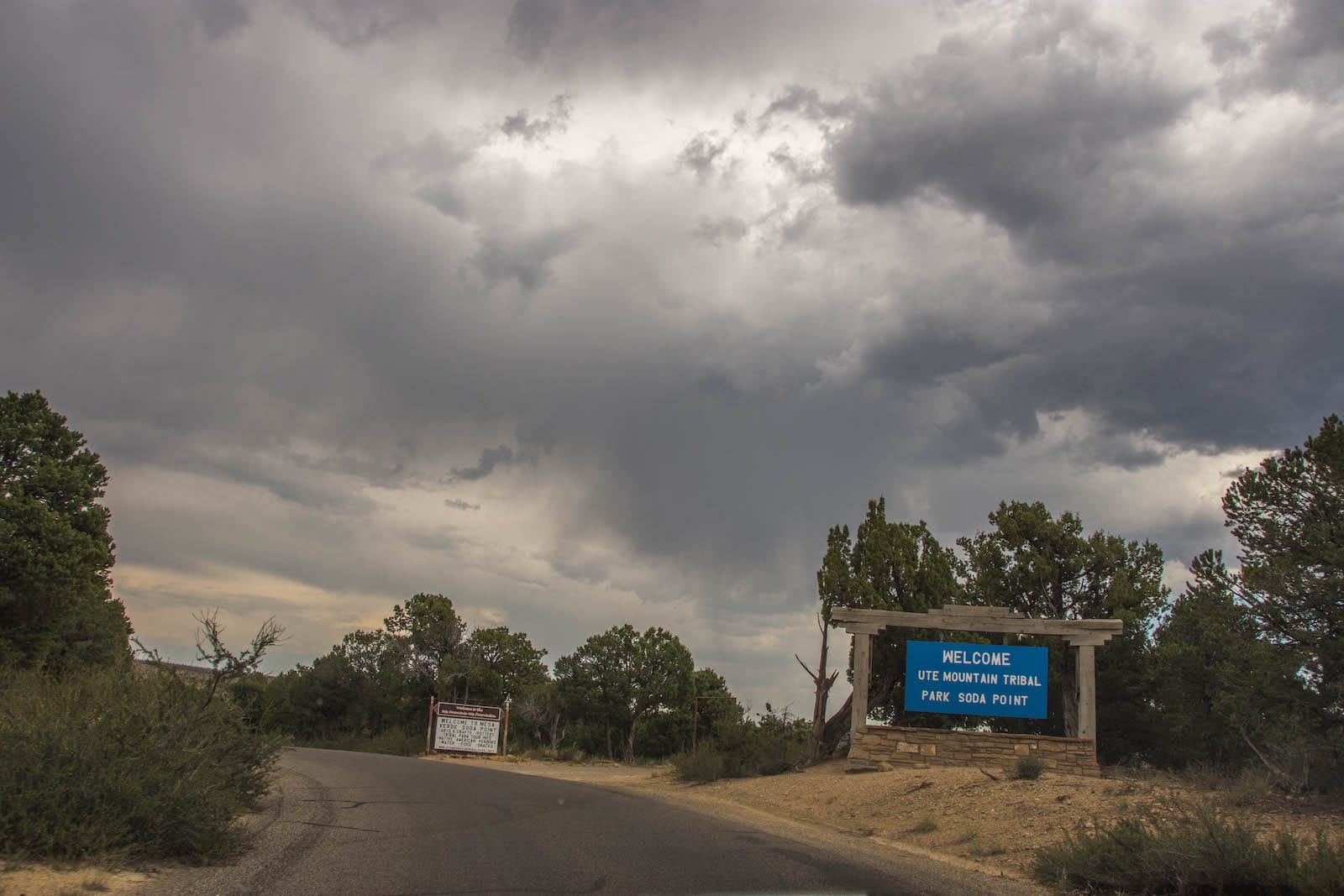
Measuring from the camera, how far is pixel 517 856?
9.56m

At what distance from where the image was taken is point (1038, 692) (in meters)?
22.5

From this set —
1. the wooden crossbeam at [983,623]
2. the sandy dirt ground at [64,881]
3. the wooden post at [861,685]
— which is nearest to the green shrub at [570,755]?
the wooden post at [861,685]

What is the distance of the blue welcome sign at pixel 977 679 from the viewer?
2259cm

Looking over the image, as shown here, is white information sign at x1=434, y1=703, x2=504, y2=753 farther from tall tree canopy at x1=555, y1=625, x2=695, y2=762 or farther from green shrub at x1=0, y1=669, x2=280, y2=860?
green shrub at x1=0, y1=669, x2=280, y2=860

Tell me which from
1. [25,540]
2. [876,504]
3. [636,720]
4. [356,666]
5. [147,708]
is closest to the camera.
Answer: [147,708]

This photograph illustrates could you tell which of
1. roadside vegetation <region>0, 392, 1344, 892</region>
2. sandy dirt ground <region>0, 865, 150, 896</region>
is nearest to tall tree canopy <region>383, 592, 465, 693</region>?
roadside vegetation <region>0, 392, 1344, 892</region>

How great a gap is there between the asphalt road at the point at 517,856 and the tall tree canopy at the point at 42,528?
23.2 metres

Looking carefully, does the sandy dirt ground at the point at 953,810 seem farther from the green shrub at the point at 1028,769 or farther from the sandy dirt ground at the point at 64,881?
the green shrub at the point at 1028,769

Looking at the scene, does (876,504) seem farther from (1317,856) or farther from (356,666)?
(356,666)

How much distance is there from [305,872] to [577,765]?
33925 mm

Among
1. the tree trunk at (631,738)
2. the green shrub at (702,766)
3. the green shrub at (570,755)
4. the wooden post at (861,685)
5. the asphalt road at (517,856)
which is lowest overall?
the tree trunk at (631,738)

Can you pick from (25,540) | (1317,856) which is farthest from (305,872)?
(25,540)

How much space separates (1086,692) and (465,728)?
29237 millimetres

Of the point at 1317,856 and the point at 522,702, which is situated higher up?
the point at 1317,856
